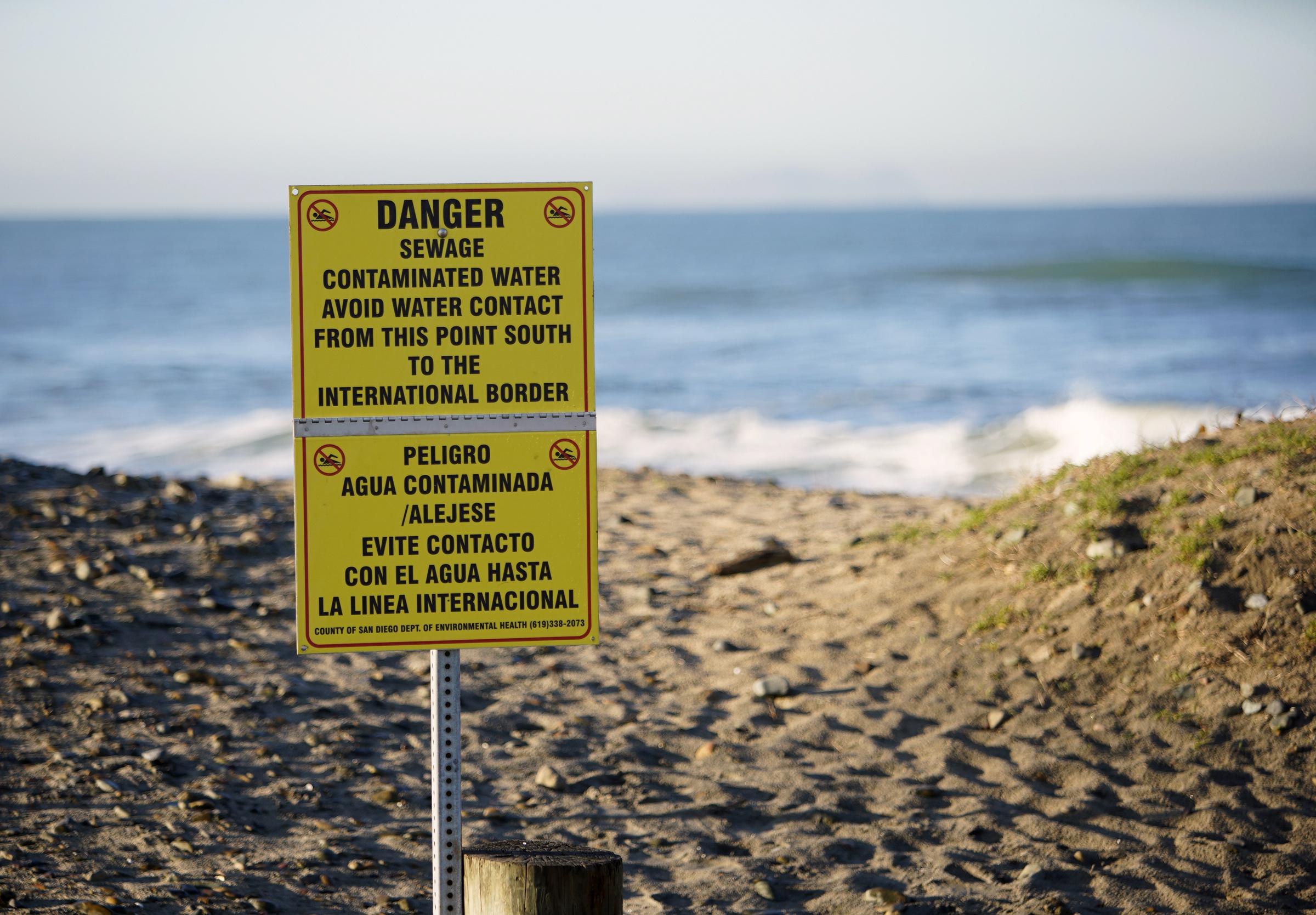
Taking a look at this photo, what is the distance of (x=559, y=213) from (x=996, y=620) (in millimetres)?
3911

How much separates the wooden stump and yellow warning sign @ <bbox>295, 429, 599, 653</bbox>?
20.4 inches

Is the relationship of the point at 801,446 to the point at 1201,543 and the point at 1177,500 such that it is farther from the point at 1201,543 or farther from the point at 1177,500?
the point at 1201,543

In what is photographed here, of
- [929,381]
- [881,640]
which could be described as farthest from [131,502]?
[929,381]

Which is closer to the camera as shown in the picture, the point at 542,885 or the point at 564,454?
the point at 542,885

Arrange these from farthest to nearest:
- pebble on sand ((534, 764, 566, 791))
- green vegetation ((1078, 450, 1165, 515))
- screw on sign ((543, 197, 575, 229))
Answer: green vegetation ((1078, 450, 1165, 515)) → pebble on sand ((534, 764, 566, 791)) → screw on sign ((543, 197, 575, 229))

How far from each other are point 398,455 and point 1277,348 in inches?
1035

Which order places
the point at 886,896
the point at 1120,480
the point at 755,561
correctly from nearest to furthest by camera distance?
the point at 886,896, the point at 1120,480, the point at 755,561

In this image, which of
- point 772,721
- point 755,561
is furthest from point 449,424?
point 755,561

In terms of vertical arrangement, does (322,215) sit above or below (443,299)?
above

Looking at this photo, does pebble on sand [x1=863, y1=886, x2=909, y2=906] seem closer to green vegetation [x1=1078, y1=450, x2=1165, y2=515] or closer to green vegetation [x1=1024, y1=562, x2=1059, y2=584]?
green vegetation [x1=1024, y1=562, x2=1059, y2=584]

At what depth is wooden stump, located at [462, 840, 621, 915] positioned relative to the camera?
8.27ft

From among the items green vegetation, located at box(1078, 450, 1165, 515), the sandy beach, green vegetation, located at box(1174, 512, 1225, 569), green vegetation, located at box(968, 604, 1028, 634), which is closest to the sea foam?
green vegetation, located at box(1078, 450, 1165, 515)

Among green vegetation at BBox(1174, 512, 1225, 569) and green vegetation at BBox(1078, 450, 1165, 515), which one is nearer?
green vegetation at BBox(1174, 512, 1225, 569)

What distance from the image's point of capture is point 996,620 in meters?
5.73
